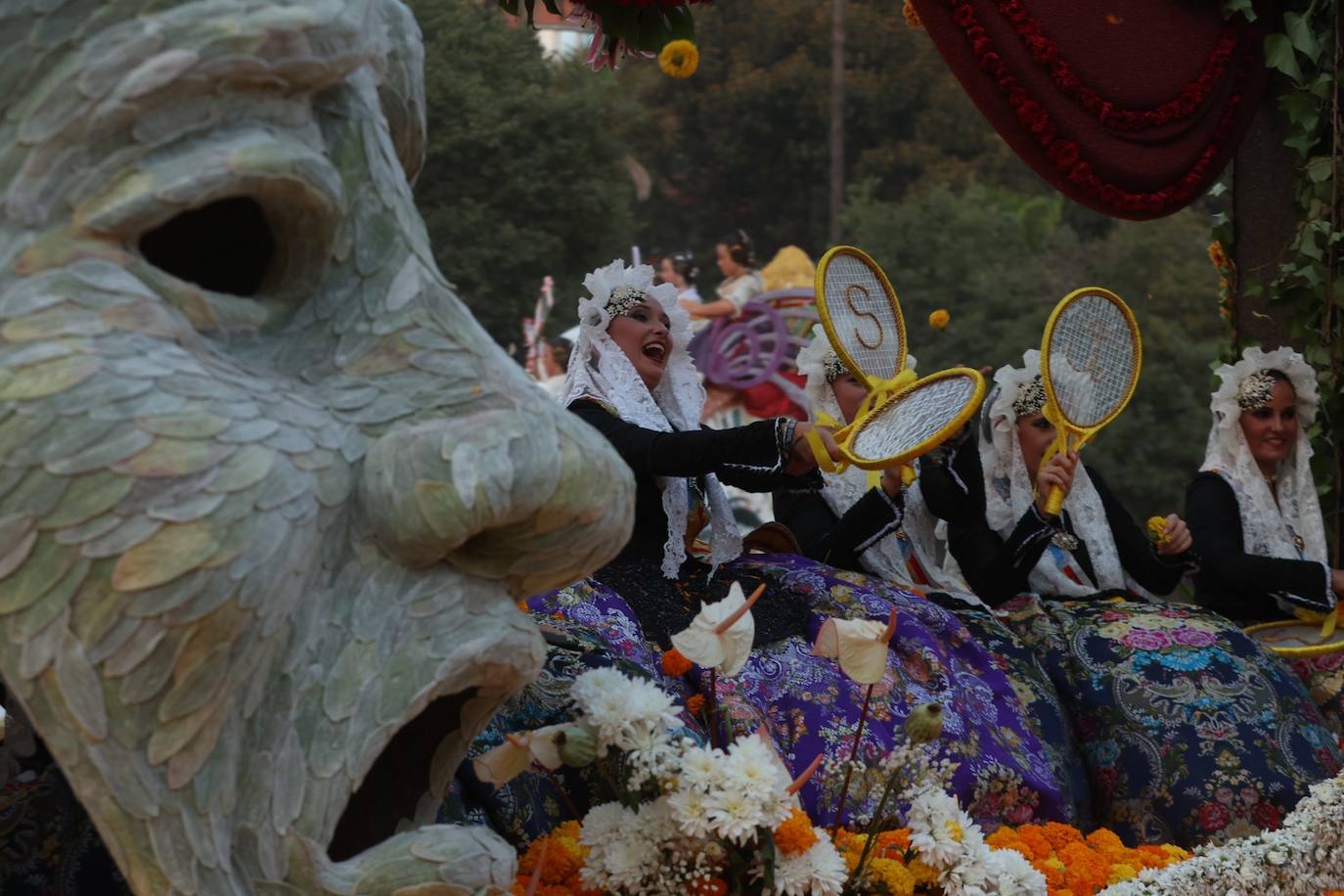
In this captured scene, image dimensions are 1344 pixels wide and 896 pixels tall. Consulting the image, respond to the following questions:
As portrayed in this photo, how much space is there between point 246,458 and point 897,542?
253cm

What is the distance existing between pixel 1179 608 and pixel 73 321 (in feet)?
9.38

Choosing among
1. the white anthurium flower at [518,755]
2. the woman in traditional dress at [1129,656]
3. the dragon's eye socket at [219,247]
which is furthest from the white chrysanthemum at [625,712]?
the woman in traditional dress at [1129,656]

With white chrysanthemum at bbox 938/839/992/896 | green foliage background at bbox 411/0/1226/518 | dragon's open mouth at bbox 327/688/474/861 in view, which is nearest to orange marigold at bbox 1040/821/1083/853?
white chrysanthemum at bbox 938/839/992/896

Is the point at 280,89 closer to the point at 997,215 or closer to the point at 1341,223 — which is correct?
the point at 1341,223

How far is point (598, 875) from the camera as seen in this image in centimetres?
227

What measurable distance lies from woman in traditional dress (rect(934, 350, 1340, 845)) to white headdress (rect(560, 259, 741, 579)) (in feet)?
2.35

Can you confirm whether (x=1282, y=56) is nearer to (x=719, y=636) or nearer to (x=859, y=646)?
(x=859, y=646)

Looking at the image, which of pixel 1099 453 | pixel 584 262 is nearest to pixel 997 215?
pixel 1099 453

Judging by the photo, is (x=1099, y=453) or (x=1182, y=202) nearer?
(x=1182, y=202)

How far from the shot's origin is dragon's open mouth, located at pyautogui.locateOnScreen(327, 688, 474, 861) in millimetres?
1923

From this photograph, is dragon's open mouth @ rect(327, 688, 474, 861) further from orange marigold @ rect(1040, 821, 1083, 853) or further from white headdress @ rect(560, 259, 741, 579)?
orange marigold @ rect(1040, 821, 1083, 853)

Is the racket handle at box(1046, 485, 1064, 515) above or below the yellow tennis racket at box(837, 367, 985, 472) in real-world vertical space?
below

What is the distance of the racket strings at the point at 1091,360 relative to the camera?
3.84 m

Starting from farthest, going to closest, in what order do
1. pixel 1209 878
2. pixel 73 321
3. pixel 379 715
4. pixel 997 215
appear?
pixel 997 215 → pixel 1209 878 → pixel 379 715 → pixel 73 321
